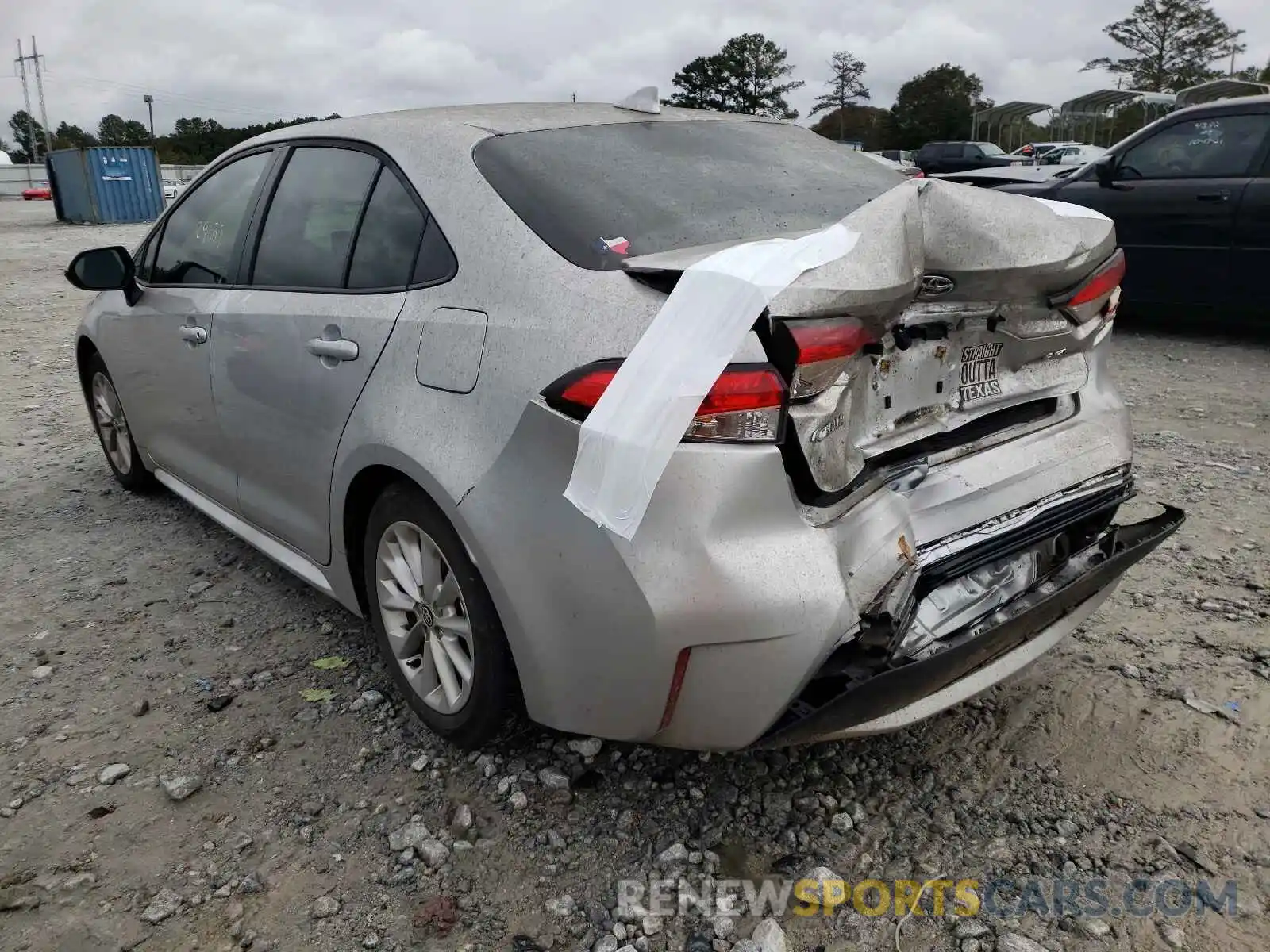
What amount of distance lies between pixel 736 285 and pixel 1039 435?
1.05 meters

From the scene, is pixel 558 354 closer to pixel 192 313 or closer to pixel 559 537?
pixel 559 537

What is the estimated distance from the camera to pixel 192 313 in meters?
3.35

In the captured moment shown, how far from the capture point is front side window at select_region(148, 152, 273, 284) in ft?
10.8

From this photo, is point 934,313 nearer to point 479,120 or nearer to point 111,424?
point 479,120

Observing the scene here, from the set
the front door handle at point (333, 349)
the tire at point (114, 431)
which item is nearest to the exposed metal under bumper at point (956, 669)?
the front door handle at point (333, 349)

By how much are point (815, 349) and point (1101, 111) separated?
33.9 metres

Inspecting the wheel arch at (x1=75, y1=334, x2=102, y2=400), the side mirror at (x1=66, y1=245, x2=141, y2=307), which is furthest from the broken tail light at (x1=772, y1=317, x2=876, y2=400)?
the wheel arch at (x1=75, y1=334, x2=102, y2=400)

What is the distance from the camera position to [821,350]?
1878 millimetres

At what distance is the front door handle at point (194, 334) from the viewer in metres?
3.26

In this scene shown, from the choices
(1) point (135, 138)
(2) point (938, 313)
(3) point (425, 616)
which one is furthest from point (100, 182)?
(1) point (135, 138)

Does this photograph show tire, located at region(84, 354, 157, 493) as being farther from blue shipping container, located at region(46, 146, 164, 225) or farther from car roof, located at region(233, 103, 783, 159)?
blue shipping container, located at region(46, 146, 164, 225)

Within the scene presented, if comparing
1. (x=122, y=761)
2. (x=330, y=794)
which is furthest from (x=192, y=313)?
(x=330, y=794)

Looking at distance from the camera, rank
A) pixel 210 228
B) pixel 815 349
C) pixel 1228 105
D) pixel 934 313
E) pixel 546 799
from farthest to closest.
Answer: pixel 1228 105, pixel 210 228, pixel 546 799, pixel 934 313, pixel 815 349

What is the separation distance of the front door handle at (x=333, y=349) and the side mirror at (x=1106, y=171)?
6562mm
